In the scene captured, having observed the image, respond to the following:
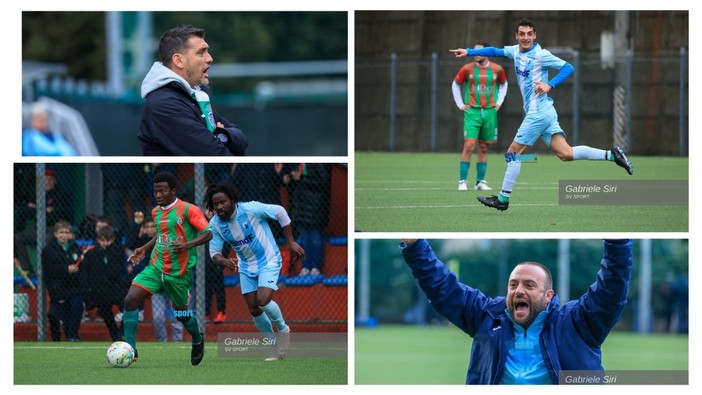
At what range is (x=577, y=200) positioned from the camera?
31.1ft

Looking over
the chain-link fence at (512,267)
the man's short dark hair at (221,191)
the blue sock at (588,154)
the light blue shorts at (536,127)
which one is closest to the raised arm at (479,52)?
the light blue shorts at (536,127)

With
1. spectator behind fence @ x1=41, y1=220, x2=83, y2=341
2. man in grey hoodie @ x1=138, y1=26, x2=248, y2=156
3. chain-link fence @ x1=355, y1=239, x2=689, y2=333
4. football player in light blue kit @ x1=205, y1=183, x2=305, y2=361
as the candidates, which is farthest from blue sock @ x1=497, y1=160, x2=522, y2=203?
chain-link fence @ x1=355, y1=239, x2=689, y2=333

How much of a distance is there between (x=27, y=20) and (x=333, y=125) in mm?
18136

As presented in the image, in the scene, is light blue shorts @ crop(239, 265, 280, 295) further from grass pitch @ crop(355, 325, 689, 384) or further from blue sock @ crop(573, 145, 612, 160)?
grass pitch @ crop(355, 325, 689, 384)

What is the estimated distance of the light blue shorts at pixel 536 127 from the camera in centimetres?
947

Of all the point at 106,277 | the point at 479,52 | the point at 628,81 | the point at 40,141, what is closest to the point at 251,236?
the point at 106,277

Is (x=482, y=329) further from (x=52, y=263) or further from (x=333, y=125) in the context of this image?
(x=333, y=125)

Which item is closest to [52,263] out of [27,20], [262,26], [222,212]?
[222,212]

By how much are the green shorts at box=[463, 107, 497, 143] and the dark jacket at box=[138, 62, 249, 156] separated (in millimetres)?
3933

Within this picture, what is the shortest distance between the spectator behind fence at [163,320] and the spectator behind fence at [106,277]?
28cm

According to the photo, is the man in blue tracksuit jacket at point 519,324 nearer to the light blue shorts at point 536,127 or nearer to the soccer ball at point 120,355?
the light blue shorts at point 536,127

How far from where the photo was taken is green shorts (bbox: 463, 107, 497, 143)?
1088 cm

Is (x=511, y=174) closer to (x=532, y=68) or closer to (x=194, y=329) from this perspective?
(x=532, y=68)

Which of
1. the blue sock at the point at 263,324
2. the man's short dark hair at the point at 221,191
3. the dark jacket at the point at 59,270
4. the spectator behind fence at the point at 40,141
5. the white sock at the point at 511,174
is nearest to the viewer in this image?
the man's short dark hair at the point at 221,191
